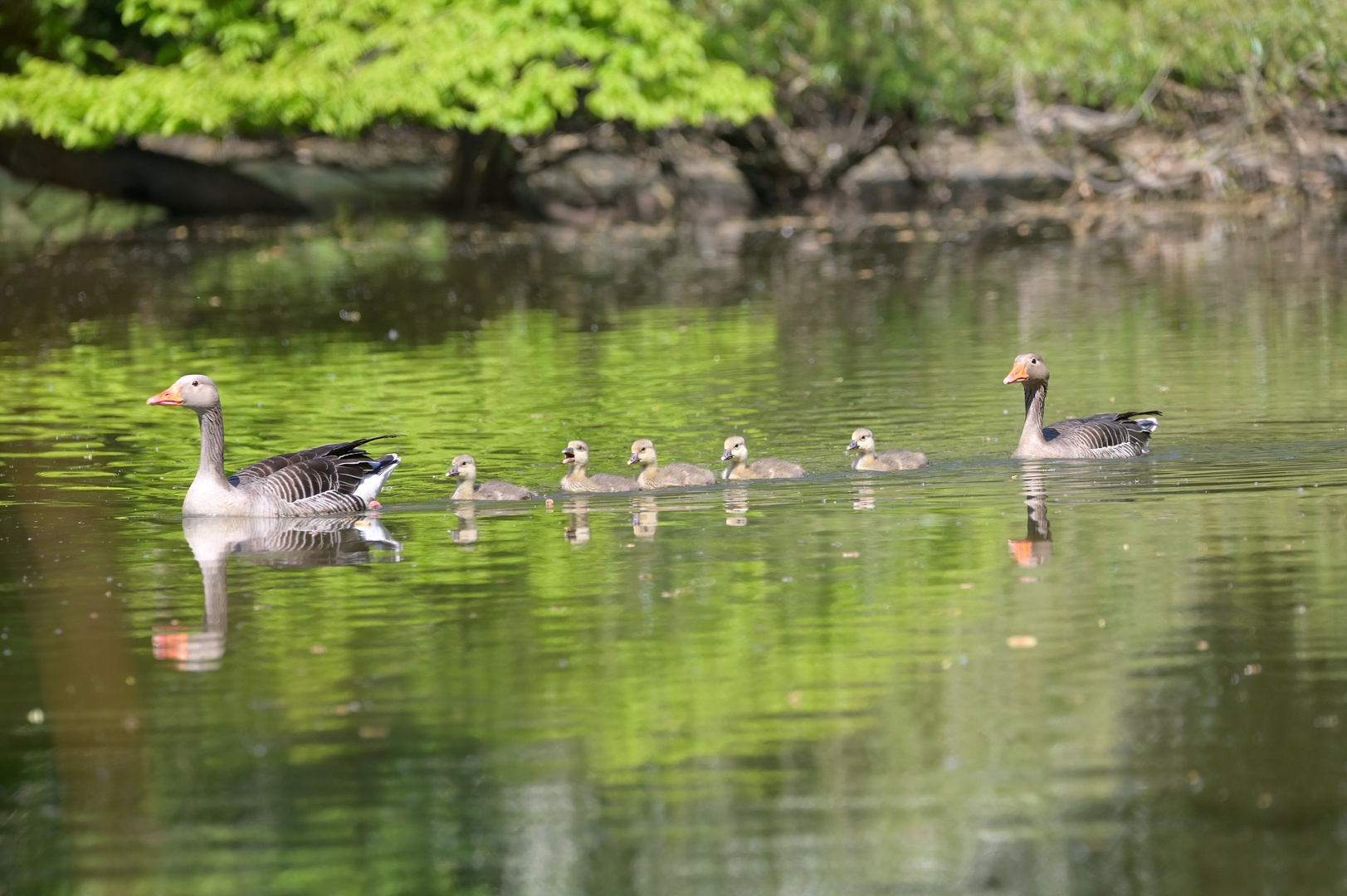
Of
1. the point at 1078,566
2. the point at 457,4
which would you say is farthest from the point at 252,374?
the point at 457,4

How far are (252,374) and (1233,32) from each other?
78.2 feet

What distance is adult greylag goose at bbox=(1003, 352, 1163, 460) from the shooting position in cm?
1553

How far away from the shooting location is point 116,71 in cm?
4741

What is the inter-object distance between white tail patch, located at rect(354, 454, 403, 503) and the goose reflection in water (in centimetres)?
18

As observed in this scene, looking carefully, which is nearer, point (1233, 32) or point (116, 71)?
point (1233, 32)

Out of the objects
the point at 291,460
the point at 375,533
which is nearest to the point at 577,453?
the point at 375,533

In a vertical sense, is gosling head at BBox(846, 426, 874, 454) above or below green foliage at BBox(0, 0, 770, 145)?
below

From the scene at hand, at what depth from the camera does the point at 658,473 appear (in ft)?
50.1

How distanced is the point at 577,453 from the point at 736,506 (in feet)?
4.63

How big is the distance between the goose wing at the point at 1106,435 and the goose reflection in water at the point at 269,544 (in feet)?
17.7

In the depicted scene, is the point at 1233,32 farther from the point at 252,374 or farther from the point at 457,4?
the point at 252,374

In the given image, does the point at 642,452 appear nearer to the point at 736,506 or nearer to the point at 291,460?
the point at 736,506

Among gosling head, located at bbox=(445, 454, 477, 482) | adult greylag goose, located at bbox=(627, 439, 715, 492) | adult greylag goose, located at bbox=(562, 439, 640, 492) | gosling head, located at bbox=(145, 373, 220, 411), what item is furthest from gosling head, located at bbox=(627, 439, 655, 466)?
gosling head, located at bbox=(145, 373, 220, 411)

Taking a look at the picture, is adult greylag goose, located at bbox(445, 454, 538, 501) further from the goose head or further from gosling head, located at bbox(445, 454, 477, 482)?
the goose head
